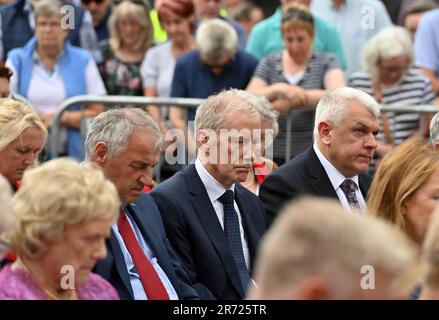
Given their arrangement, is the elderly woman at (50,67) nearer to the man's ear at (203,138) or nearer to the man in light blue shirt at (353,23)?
the man in light blue shirt at (353,23)

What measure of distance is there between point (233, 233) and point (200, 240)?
27cm

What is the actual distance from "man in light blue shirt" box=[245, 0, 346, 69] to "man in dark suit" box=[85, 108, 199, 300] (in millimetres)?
4240

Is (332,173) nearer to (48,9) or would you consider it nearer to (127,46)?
(48,9)

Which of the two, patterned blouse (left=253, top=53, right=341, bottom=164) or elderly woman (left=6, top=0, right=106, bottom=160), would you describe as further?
elderly woman (left=6, top=0, right=106, bottom=160)

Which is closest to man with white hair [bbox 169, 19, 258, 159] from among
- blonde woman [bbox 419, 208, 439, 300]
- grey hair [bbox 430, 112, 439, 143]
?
grey hair [bbox 430, 112, 439, 143]

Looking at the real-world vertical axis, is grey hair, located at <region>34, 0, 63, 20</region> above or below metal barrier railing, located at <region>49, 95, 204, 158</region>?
above

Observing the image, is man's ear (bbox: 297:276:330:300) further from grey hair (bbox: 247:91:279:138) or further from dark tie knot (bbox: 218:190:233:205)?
grey hair (bbox: 247:91:279:138)

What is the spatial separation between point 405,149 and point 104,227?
6.26ft

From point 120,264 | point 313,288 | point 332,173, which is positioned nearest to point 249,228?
point 332,173

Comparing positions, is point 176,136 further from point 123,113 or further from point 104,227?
point 104,227

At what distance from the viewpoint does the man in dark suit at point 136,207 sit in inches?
203

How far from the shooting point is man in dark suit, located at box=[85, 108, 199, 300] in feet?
16.9

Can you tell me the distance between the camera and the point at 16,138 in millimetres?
5551

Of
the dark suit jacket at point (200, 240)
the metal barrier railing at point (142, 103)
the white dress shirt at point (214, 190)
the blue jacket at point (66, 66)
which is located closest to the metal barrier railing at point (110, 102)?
the metal barrier railing at point (142, 103)
